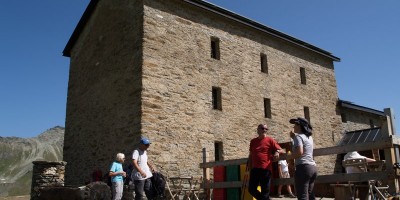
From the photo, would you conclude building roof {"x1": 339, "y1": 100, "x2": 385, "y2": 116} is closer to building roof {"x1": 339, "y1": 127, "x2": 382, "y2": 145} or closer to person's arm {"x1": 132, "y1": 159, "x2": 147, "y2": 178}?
building roof {"x1": 339, "y1": 127, "x2": 382, "y2": 145}

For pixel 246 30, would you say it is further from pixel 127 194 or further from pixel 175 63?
pixel 127 194

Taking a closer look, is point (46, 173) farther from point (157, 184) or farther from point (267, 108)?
point (267, 108)

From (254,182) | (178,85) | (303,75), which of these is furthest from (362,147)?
(303,75)

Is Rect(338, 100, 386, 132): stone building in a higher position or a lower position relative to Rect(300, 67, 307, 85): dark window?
lower

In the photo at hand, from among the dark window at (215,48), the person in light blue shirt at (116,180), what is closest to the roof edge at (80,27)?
the dark window at (215,48)

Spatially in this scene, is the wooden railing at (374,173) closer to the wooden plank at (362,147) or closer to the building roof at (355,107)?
the wooden plank at (362,147)

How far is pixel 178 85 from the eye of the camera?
13.2 metres

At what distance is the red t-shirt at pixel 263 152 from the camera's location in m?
6.03

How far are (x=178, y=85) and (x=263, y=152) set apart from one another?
744 cm

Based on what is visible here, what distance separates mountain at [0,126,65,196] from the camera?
76.4 m

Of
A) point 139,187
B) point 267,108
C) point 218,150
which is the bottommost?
point 139,187

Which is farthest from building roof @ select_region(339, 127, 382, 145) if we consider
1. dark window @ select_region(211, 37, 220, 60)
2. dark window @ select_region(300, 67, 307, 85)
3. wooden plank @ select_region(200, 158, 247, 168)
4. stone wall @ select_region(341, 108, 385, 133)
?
wooden plank @ select_region(200, 158, 247, 168)

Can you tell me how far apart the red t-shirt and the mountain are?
74.0 m

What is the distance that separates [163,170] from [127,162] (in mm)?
1206
